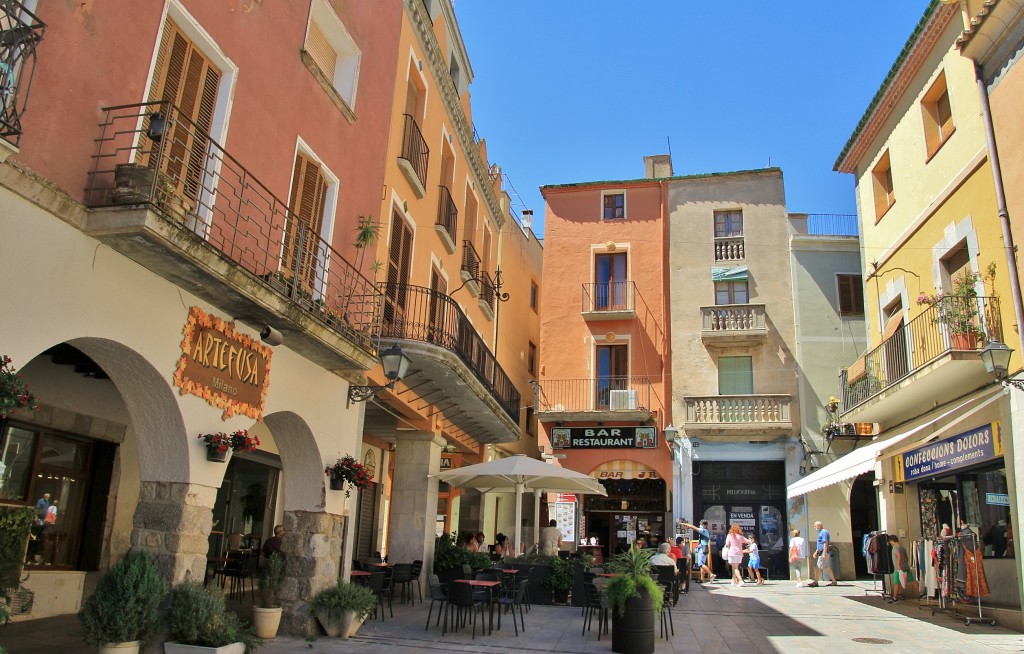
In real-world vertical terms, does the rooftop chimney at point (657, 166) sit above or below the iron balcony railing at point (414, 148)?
above

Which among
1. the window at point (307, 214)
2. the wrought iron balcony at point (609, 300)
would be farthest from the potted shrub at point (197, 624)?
the wrought iron balcony at point (609, 300)

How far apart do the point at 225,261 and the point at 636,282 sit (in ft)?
66.1

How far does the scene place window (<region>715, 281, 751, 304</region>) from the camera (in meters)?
24.7

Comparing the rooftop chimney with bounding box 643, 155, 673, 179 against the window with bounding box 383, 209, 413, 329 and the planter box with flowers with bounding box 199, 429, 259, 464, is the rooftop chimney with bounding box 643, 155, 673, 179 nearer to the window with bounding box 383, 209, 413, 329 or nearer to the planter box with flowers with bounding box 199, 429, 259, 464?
the window with bounding box 383, 209, 413, 329

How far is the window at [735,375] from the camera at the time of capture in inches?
939

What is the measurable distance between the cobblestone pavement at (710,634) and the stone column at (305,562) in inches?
15.1

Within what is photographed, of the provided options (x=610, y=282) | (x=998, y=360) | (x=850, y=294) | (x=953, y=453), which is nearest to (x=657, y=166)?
(x=610, y=282)

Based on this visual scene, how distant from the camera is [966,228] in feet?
43.2

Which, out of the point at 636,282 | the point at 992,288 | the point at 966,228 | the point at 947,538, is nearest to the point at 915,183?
the point at 966,228

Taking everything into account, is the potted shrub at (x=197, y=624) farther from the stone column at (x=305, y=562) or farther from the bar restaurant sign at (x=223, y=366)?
the stone column at (x=305, y=562)

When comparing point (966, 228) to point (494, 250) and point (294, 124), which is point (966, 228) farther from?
point (494, 250)

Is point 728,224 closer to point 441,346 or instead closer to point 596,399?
point 596,399

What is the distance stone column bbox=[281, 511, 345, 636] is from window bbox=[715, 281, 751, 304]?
57.0ft

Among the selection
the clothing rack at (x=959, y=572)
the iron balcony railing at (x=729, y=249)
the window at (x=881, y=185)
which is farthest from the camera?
the iron balcony railing at (x=729, y=249)
